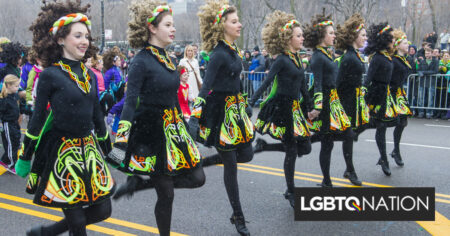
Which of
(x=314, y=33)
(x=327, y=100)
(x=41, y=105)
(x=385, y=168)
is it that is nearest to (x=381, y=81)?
(x=385, y=168)

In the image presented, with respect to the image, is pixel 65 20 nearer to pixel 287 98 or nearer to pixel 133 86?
pixel 133 86

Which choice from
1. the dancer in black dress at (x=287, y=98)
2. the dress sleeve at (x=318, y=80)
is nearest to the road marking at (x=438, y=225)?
the dancer in black dress at (x=287, y=98)

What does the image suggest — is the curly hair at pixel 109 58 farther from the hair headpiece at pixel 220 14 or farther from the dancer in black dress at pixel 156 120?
the dancer in black dress at pixel 156 120

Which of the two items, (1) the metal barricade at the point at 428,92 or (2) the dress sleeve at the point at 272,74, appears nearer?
(2) the dress sleeve at the point at 272,74

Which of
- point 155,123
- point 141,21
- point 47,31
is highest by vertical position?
point 141,21

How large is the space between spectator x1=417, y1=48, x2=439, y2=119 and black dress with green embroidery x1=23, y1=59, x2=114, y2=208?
36.6 ft

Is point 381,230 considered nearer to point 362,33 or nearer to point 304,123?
point 304,123

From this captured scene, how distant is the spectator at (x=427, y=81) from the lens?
12.6m

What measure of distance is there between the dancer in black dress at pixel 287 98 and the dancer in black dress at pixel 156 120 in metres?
1.57

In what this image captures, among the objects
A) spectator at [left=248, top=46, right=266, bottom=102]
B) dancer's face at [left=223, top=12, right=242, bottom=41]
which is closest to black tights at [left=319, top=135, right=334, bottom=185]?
dancer's face at [left=223, top=12, right=242, bottom=41]

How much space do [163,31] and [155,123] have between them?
0.74 meters

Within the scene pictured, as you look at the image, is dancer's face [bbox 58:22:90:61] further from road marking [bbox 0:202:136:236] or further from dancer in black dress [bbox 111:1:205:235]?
road marking [bbox 0:202:136:236]

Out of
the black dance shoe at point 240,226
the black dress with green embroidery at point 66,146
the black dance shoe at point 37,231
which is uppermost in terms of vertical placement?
the black dress with green embroidery at point 66,146

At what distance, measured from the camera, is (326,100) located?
5.66 m
